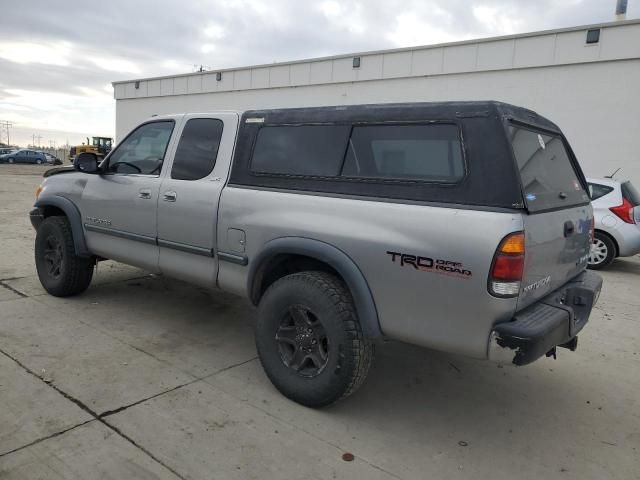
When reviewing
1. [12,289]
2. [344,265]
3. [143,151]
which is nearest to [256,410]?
[344,265]

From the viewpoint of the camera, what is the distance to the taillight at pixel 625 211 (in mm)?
7668

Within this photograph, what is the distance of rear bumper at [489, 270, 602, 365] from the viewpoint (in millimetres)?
2467

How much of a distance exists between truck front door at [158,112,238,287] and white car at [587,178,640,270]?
623 cm

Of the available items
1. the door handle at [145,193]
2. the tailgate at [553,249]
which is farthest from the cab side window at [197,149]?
the tailgate at [553,249]

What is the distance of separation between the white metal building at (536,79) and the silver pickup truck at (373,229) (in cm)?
923

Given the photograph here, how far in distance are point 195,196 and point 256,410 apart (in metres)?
1.66

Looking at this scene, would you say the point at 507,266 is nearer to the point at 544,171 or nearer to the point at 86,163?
the point at 544,171

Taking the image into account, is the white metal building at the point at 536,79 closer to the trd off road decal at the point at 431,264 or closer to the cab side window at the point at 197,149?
the cab side window at the point at 197,149

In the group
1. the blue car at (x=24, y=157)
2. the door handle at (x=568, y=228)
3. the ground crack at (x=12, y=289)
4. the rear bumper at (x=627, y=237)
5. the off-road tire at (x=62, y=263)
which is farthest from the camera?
the blue car at (x=24, y=157)

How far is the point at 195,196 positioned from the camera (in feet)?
12.6

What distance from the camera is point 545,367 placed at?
4090 mm

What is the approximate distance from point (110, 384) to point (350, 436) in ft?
5.45

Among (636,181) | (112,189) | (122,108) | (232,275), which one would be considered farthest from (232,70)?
(232,275)

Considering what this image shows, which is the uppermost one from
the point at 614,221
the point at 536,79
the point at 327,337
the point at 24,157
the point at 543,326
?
the point at 536,79
